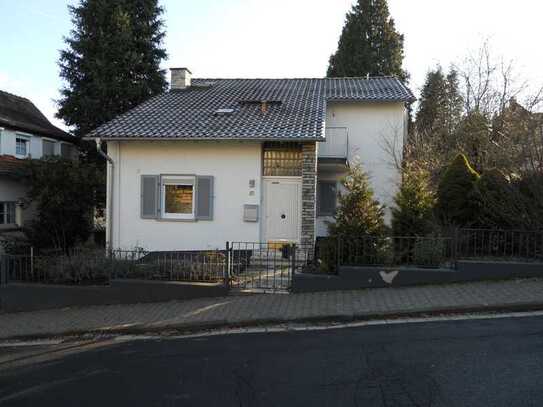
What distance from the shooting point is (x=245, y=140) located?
1352 cm

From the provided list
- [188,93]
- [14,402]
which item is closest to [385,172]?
[188,93]

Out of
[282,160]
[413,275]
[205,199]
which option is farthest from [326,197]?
[413,275]

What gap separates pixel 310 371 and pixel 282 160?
899 centimetres

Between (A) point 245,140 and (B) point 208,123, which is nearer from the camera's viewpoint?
(A) point 245,140

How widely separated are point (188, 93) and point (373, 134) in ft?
22.3

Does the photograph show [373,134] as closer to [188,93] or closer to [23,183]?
[188,93]

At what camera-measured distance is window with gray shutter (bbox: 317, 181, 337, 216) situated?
1633 centimetres

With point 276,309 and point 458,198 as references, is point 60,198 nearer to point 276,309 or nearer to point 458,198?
point 276,309

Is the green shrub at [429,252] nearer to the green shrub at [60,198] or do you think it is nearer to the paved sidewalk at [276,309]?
the paved sidewalk at [276,309]

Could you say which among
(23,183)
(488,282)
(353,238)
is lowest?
(488,282)

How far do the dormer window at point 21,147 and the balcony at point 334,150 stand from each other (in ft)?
39.2

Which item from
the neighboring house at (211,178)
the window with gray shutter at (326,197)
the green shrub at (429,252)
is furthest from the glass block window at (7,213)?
the green shrub at (429,252)

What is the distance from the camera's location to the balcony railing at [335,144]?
16672 mm

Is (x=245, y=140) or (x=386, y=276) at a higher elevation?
(x=245, y=140)
